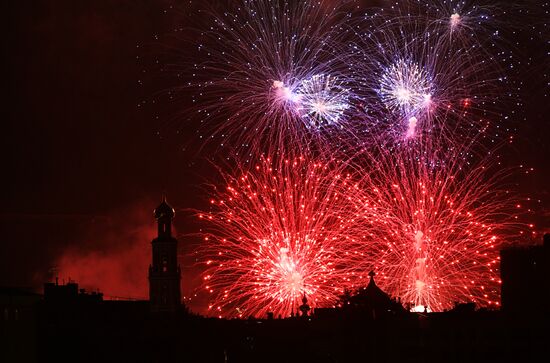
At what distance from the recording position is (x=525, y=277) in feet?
301

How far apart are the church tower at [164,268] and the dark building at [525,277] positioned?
25312mm

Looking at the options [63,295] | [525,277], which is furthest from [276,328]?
[63,295]

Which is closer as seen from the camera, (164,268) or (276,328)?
(276,328)

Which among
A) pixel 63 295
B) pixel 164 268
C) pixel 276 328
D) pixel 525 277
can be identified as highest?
pixel 164 268

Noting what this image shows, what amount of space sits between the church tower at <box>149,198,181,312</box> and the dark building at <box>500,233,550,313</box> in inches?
997

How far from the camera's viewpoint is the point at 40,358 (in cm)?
8969

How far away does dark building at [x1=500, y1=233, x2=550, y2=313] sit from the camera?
3524 inches

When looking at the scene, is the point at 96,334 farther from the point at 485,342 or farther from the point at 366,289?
the point at 485,342

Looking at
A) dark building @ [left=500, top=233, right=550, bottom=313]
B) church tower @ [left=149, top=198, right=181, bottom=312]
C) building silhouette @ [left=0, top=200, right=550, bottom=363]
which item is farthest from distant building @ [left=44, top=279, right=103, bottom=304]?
dark building @ [left=500, top=233, right=550, bottom=313]

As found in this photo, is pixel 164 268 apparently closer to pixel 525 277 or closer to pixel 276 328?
pixel 276 328

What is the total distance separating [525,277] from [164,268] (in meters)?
28.0

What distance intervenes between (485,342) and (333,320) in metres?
13.5

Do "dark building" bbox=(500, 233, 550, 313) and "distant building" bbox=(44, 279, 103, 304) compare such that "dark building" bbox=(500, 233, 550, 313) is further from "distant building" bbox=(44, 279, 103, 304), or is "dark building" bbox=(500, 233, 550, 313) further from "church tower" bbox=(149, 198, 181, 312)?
"distant building" bbox=(44, 279, 103, 304)

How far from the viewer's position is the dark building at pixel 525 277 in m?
89.5
